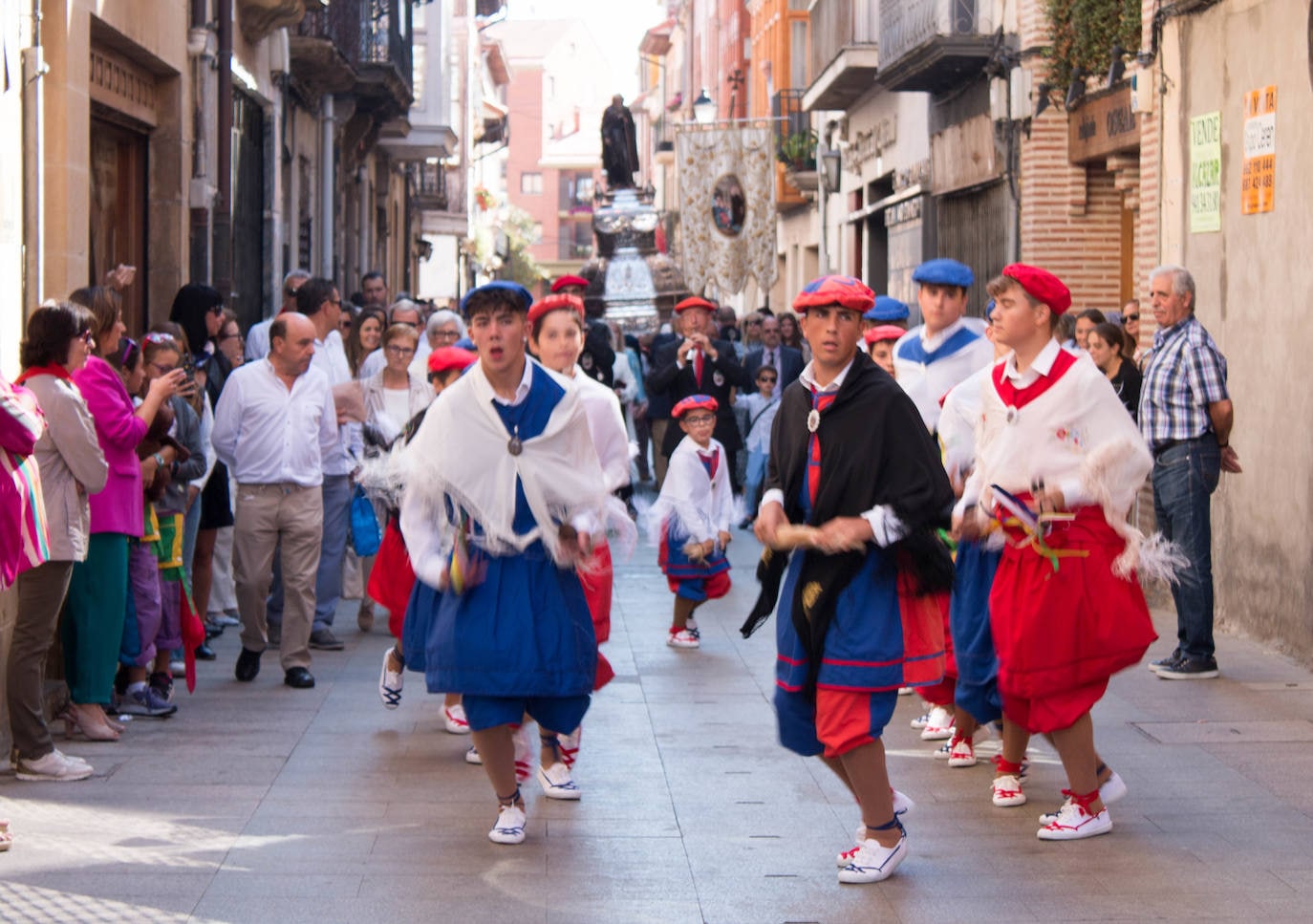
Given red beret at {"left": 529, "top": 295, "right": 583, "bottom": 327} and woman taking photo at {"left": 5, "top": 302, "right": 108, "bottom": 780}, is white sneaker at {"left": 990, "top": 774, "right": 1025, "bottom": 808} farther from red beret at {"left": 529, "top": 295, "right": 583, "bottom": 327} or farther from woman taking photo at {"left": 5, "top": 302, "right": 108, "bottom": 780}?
woman taking photo at {"left": 5, "top": 302, "right": 108, "bottom": 780}

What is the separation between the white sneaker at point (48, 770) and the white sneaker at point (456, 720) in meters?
1.68

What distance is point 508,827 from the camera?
643cm

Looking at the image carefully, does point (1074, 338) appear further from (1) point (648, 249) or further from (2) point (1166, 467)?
(1) point (648, 249)

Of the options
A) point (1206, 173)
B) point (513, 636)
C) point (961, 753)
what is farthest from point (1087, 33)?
point (513, 636)

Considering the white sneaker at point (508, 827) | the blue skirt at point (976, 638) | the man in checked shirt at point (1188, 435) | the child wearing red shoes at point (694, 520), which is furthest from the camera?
the child wearing red shoes at point (694, 520)

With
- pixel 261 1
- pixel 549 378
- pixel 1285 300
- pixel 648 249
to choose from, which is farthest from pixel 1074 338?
pixel 648 249

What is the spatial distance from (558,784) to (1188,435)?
4151mm

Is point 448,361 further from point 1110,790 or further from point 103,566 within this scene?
point 1110,790

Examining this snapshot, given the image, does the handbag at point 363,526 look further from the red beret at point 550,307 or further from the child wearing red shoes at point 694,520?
the red beret at point 550,307

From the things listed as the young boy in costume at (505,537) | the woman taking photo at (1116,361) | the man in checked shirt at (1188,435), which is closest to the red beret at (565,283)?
the woman taking photo at (1116,361)

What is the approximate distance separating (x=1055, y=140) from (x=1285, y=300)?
24.4 ft

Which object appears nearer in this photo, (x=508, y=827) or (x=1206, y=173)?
(x=508, y=827)

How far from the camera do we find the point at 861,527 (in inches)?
229

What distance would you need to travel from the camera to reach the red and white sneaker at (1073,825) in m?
6.46
